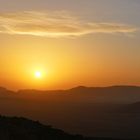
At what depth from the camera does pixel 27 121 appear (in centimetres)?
5369

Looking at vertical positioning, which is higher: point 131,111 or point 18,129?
point 131,111

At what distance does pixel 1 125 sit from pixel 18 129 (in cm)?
227

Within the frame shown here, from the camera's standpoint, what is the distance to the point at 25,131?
4859cm

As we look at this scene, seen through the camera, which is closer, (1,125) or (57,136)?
(1,125)

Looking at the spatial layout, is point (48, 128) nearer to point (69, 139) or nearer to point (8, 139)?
point (69, 139)

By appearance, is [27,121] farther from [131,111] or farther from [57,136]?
[131,111]

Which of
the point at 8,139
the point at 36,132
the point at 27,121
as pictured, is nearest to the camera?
the point at 8,139

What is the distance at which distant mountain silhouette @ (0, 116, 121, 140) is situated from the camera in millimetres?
45394

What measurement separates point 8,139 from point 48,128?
960 cm

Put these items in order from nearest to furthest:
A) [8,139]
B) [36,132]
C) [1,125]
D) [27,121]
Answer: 1. [8,139]
2. [1,125]
3. [36,132]
4. [27,121]

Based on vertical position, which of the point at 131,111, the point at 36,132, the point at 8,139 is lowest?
the point at 8,139

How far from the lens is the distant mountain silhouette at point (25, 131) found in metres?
45.4

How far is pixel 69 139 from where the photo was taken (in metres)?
52.4

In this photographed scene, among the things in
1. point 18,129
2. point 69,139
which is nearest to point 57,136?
point 69,139
